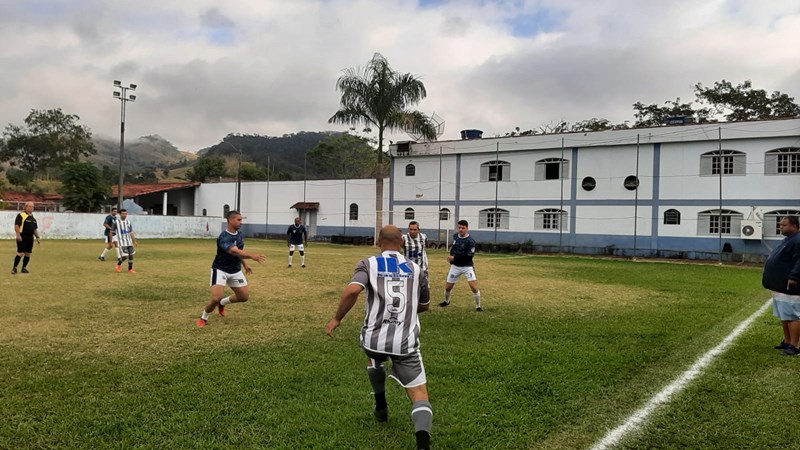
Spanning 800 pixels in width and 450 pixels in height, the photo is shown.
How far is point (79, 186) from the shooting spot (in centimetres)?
4409

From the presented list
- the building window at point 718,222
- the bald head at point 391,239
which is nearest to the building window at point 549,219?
the building window at point 718,222

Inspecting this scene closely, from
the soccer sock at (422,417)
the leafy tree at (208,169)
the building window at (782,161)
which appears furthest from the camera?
the leafy tree at (208,169)

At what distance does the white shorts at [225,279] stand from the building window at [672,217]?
27377 mm

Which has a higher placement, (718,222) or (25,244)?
(718,222)

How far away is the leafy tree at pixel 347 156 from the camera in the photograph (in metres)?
59.9

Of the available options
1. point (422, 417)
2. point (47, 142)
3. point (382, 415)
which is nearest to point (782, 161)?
point (382, 415)

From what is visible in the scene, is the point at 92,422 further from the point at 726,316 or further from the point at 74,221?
the point at 74,221

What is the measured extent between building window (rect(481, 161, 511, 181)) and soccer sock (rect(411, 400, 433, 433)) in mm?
31896

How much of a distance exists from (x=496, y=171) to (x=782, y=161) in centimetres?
1509

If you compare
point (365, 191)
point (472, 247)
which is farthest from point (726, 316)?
point (365, 191)

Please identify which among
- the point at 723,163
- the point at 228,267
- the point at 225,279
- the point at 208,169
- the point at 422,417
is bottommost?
the point at 422,417

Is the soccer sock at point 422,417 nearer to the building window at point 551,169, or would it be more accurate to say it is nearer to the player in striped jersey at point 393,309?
the player in striped jersey at point 393,309

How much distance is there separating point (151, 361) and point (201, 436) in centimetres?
235

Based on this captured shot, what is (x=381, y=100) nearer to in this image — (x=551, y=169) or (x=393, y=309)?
(x=551, y=169)
